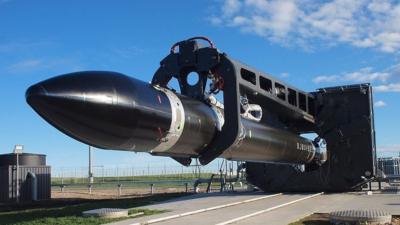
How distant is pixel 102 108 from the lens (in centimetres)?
783

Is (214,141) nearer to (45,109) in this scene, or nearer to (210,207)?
(45,109)

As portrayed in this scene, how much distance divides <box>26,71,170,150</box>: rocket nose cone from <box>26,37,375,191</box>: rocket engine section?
1 cm

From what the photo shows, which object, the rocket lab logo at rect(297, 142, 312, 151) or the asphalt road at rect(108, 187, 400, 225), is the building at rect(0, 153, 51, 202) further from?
the rocket lab logo at rect(297, 142, 312, 151)

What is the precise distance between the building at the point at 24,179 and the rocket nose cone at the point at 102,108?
1970 centimetres

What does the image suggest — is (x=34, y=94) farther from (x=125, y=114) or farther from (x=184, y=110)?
(x=184, y=110)

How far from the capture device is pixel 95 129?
26.1 feet

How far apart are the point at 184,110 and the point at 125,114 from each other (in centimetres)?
161

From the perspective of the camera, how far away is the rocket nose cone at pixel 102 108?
747 centimetres

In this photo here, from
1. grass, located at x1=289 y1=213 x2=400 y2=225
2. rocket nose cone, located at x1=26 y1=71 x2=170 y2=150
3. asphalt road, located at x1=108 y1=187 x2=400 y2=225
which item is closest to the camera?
rocket nose cone, located at x1=26 y1=71 x2=170 y2=150

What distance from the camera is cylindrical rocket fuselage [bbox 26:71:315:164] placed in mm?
7535

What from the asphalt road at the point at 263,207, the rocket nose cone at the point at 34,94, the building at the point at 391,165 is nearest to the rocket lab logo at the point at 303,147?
A: the asphalt road at the point at 263,207

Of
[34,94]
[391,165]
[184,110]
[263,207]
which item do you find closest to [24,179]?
[263,207]

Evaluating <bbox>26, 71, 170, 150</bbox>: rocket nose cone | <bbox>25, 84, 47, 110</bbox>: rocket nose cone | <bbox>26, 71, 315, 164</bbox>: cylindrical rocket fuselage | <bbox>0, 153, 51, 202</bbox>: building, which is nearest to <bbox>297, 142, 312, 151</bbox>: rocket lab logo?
<bbox>26, 71, 315, 164</bbox>: cylindrical rocket fuselage

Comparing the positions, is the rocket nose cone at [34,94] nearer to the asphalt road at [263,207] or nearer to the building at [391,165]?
the asphalt road at [263,207]
